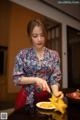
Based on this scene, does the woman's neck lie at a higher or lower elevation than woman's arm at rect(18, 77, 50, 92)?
higher

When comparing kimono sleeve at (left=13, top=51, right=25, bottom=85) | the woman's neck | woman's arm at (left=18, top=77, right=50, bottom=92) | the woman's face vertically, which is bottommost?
woman's arm at (left=18, top=77, right=50, bottom=92)

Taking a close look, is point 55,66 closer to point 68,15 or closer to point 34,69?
point 34,69

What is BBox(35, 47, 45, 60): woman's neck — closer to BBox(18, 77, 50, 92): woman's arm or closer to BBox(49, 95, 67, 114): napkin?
BBox(18, 77, 50, 92): woman's arm

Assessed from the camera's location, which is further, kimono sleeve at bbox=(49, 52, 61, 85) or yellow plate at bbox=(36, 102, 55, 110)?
kimono sleeve at bbox=(49, 52, 61, 85)

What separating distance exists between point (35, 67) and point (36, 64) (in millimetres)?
12

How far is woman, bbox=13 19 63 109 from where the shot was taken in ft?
2.49

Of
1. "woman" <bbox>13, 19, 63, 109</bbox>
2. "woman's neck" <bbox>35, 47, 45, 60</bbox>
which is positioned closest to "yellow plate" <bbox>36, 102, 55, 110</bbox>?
"woman" <bbox>13, 19, 63, 109</bbox>

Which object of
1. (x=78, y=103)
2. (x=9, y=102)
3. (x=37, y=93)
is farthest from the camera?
(x=9, y=102)

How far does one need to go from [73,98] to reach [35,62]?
8.4 inches

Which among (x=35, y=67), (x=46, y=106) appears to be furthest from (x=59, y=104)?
(x=35, y=67)

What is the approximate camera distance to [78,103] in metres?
0.64

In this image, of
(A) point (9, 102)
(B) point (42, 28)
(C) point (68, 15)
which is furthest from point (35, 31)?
(C) point (68, 15)

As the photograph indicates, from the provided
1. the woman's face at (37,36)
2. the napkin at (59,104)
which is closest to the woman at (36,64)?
the woman's face at (37,36)

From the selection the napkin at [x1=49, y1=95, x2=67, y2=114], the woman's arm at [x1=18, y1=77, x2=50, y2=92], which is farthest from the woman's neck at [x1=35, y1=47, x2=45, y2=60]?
the napkin at [x1=49, y1=95, x2=67, y2=114]
